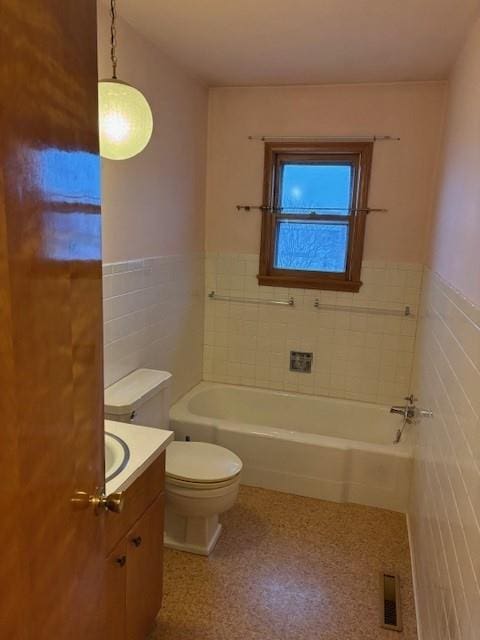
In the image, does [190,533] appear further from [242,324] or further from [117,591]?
[242,324]

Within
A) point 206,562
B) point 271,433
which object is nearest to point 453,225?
point 271,433

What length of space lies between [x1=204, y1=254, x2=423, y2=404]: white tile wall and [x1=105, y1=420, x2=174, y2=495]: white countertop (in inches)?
71.3

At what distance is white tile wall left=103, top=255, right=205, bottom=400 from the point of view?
222 centimetres

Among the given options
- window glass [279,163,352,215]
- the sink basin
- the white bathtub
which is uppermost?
window glass [279,163,352,215]

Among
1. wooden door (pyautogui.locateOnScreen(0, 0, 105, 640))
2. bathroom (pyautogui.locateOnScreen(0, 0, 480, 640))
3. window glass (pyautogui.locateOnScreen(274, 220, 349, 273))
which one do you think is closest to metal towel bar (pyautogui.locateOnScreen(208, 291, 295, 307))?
bathroom (pyautogui.locateOnScreen(0, 0, 480, 640))

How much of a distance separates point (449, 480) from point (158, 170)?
206 centimetres

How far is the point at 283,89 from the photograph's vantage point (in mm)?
2994

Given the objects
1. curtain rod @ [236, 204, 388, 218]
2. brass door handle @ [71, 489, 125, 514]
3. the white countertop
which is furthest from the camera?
curtain rod @ [236, 204, 388, 218]

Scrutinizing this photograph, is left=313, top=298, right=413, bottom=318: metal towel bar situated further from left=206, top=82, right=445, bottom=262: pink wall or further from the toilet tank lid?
the toilet tank lid

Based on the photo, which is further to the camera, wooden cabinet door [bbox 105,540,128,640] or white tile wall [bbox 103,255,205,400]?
white tile wall [bbox 103,255,205,400]

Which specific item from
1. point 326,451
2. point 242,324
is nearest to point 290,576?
point 326,451

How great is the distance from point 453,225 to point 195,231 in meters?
1.70

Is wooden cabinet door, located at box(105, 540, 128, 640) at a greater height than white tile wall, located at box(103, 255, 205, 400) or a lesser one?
lesser

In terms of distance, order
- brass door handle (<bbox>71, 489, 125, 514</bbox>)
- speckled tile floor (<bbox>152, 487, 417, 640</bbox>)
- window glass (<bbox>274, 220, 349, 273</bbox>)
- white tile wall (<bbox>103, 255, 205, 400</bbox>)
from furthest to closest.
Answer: window glass (<bbox>274, 220, 349, 273</bbox>)
white tile wall (<bbox>103, 255, 205, 400</bbox>)
speckled tile floor (<bbox>152, 487, 417, 640</bbox>)
brass door handle (<bbox>71, 489, 125, 514</bbox>)
